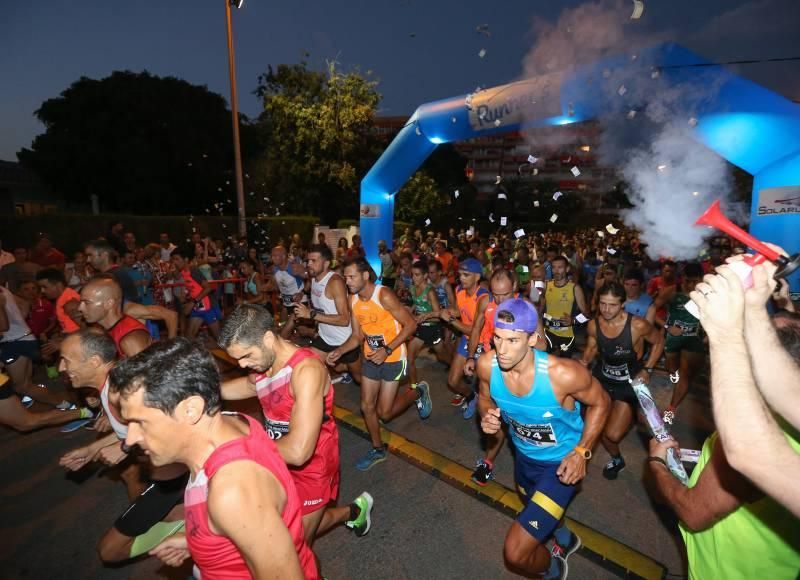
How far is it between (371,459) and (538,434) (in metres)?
2.12

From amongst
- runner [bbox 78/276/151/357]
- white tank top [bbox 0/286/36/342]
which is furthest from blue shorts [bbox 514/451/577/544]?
white tank top [bbox 0/286/36/342]

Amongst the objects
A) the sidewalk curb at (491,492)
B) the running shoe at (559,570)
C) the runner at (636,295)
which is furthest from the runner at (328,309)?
the runner at (636,295)

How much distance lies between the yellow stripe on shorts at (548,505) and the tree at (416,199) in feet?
90.2

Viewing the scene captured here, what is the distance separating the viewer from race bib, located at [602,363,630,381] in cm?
455

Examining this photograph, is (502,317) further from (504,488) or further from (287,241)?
(287,241)

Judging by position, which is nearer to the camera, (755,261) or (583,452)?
(755,261)

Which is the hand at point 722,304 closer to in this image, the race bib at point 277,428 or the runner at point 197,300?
the race bib at point 277,428

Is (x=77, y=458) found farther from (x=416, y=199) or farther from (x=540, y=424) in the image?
(x=416, y=199)

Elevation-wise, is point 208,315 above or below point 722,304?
below

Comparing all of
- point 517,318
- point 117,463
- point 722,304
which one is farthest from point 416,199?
point 722,304

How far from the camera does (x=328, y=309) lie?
6.11 m

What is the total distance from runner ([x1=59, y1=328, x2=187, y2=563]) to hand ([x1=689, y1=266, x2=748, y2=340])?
2.70m

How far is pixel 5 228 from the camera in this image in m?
14.6

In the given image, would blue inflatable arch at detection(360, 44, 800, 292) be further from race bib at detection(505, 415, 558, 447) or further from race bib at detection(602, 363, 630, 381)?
race bib at detection(505, 415, 558, 447)
